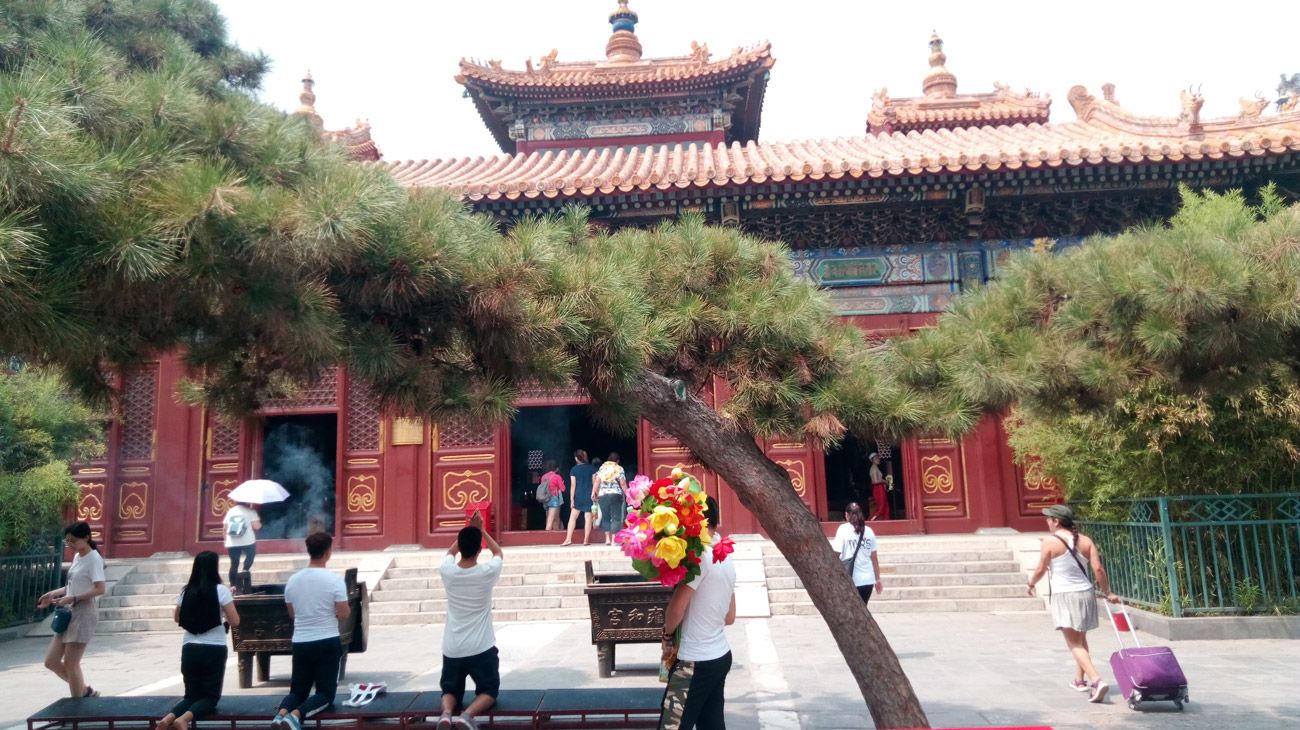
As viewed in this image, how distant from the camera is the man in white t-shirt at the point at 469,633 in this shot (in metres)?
4.61

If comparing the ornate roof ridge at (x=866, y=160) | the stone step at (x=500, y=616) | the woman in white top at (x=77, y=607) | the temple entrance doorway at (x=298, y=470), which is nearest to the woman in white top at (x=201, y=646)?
the woman in white top at (x=77, y=607)

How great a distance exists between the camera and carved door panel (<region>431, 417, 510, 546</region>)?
38.8ft

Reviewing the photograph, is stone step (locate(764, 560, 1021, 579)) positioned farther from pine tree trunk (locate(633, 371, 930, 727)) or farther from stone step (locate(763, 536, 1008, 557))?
pine tree trunk (locate(633, 371, 930, 727))

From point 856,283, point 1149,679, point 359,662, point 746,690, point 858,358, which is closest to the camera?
point 858,358

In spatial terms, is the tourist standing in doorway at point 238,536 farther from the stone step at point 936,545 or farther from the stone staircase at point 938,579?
the stone step at point 936,545

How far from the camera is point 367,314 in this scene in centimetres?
349

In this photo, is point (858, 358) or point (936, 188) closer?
point (858, 358)


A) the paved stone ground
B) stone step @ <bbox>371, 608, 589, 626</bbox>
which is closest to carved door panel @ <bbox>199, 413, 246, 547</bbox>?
the paved stone ground

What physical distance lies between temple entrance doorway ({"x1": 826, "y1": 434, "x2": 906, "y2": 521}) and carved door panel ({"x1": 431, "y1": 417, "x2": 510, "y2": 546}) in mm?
7595

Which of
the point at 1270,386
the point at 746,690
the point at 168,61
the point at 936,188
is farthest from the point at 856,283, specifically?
the point at 168,61

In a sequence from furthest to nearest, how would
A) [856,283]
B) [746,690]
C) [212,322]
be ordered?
[856,283] → [746,690] → [212,322]

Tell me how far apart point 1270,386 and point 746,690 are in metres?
5.38

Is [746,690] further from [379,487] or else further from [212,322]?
[379,487]

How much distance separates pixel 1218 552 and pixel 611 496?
22.4 ft
